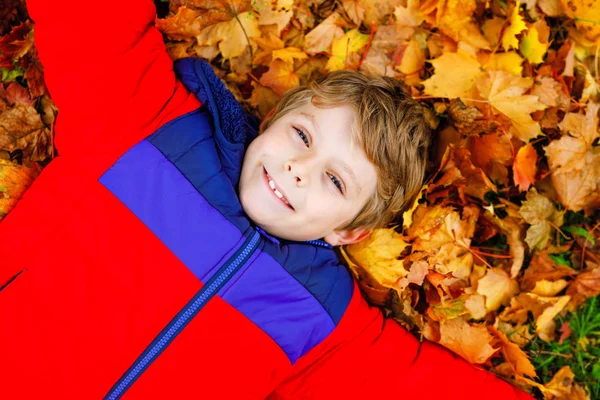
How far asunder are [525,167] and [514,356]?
2.82 feet

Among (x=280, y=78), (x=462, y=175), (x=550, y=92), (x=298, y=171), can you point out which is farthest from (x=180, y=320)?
(x=550, y=92)

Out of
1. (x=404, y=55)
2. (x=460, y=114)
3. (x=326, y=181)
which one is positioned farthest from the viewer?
(x=404, y=55)

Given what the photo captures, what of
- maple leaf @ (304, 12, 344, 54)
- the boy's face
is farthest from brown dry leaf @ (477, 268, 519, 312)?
maple leaf @ (304, 12, 344, 54)

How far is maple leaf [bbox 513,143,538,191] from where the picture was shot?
93.9 inches

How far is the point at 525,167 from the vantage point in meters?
2.44

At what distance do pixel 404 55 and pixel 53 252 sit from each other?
5.75ft

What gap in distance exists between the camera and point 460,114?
2.33 m

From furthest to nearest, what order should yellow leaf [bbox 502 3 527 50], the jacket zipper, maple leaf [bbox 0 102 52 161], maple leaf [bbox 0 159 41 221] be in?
1. yellow leaf [bbox 502 3 527 50]
2. maple leaf [bbox 0 102 52 161]
3. maple leaf [bbox 0 159 41 221]
4. the jacket zipper

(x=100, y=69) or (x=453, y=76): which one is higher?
(x=100, y=69)

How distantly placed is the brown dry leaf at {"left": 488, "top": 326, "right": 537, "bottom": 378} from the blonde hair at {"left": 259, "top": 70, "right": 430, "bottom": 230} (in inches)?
28.7

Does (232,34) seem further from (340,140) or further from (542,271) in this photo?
(542,271)

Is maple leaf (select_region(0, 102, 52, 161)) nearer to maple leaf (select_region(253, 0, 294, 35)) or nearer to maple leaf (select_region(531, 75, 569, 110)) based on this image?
maple leaf (select_region(253, 0, 294, 35))

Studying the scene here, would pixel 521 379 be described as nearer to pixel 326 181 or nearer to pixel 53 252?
pixel 326 181

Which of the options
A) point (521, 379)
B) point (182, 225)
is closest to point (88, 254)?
point (182, 225)
